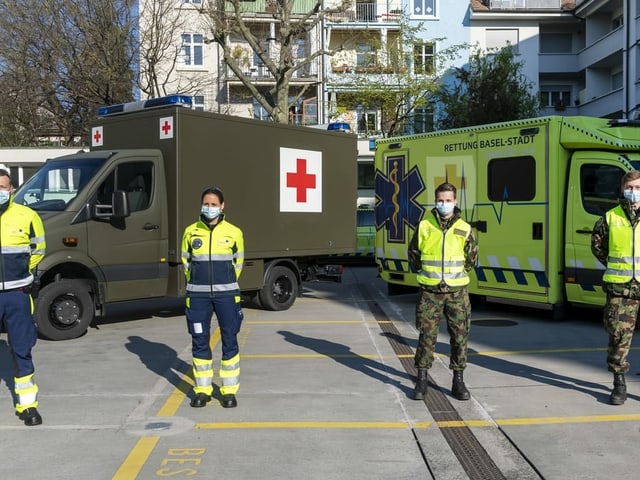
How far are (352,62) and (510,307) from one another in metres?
27.0

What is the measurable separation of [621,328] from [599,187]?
14.7 ft

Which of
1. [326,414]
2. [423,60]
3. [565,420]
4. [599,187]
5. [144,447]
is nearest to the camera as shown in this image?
[144,447]

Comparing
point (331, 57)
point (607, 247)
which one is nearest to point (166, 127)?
point (607, 247)

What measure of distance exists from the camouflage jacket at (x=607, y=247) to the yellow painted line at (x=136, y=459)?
12.7ft

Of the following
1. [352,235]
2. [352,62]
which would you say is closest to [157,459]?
[352,235]

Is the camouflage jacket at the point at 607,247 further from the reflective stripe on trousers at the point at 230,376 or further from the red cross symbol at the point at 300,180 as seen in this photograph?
the red cross symbol at the point at 300,180

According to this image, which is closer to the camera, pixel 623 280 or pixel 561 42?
pixel 623 280

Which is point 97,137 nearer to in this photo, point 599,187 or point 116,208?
point 116,208

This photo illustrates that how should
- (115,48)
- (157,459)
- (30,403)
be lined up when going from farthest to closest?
(115,48)
(30,403)
(157,459)

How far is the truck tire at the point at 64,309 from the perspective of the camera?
346 inches

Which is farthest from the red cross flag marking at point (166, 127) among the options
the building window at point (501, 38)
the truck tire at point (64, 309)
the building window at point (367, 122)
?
the building window at point (501, 38)

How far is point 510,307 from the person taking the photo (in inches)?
475

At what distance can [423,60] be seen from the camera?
117ft

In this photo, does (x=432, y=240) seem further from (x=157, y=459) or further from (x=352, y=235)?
(x=352, y=235)
